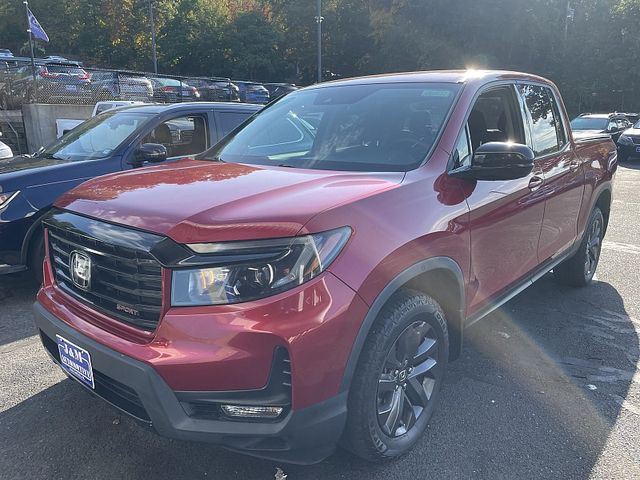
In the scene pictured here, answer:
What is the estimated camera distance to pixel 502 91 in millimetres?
3512

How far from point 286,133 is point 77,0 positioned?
173 feet

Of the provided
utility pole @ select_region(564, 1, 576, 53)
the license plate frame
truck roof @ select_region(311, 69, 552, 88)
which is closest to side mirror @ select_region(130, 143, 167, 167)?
truck roof @ select_region(311, 69, 552, 88)

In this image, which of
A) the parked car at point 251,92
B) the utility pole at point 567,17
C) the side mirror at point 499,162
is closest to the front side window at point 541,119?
the side mirror at point 499,162

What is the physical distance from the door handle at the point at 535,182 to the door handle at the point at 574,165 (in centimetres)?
74

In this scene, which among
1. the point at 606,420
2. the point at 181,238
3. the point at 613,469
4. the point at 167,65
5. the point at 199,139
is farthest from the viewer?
the point at 167,65

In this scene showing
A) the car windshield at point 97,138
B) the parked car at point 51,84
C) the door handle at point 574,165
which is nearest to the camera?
the door handle at point 574,165

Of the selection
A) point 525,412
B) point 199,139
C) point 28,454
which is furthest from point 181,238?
point 199,139

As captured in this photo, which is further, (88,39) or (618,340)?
(88,39)

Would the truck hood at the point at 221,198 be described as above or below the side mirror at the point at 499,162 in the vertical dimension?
Result: below

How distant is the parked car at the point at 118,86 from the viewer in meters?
17.7

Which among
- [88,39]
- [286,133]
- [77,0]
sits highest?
[77,0]

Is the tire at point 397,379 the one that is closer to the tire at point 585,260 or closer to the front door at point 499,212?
the front door at point 499,212

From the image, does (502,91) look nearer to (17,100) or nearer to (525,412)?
(525,412)

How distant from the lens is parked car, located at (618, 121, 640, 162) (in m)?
16.5
